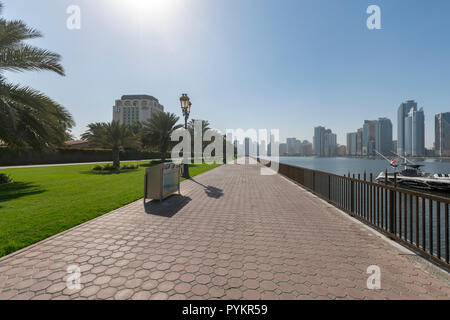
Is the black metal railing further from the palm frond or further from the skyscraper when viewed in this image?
the skyscraper

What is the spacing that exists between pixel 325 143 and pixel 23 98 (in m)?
181

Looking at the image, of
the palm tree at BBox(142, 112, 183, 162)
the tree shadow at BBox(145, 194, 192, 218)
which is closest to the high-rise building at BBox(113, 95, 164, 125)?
the palm tree at BBox(142, 112, 183, 162)

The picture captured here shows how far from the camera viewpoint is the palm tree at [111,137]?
2019cm

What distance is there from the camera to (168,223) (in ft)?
15.2

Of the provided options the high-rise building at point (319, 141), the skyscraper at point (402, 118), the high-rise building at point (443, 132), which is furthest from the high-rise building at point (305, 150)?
the high-rise building at point (443, 132)

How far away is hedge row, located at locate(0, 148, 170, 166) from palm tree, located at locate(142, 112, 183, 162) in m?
10.4

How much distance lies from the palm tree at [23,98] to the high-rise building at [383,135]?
13116 centimetres

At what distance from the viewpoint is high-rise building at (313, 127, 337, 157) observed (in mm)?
161750

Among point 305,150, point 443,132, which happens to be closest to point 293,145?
point 305,150

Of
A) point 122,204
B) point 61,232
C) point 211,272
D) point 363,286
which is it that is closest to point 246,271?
point 211,272

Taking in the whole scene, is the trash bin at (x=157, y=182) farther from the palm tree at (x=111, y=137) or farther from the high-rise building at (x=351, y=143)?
the high-rise building at (x=351, y=143)

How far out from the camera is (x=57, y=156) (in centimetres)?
2898
